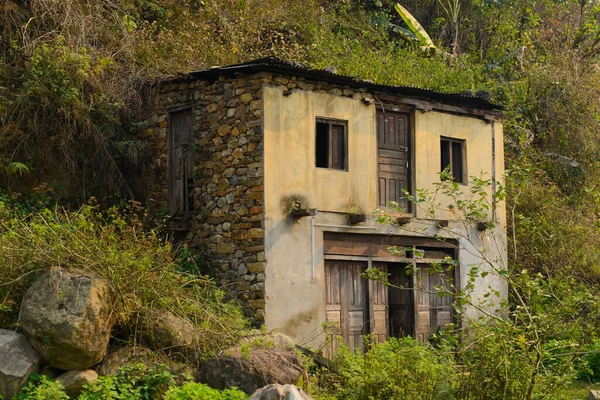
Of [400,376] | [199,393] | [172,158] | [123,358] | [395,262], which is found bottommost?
[199,393]

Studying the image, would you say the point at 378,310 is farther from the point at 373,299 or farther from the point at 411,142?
the point at 411,142

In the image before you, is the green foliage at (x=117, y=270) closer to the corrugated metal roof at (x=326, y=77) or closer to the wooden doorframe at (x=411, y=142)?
the corrugated metal roof at (x=326, y=77)

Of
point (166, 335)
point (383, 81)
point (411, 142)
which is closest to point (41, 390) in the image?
point (166, 335)

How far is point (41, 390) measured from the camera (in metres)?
11.4

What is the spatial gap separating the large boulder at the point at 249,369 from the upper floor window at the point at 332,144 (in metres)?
4.41

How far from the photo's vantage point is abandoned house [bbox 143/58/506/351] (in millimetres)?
15070

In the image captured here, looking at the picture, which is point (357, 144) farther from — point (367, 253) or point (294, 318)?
point (294, 318)

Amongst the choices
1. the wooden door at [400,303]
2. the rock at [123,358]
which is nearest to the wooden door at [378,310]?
the wooden door at [400,303]

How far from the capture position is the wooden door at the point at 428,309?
668 inches

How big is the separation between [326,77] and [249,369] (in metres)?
5.51

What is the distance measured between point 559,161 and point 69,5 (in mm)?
11597

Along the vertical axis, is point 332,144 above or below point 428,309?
above

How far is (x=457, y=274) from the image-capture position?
17.8 m

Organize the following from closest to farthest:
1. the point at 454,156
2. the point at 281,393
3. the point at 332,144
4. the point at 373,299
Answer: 1. the point at 281,393
2. the point at 332,144
3. the point at 373,299
4. the point at 454,156
